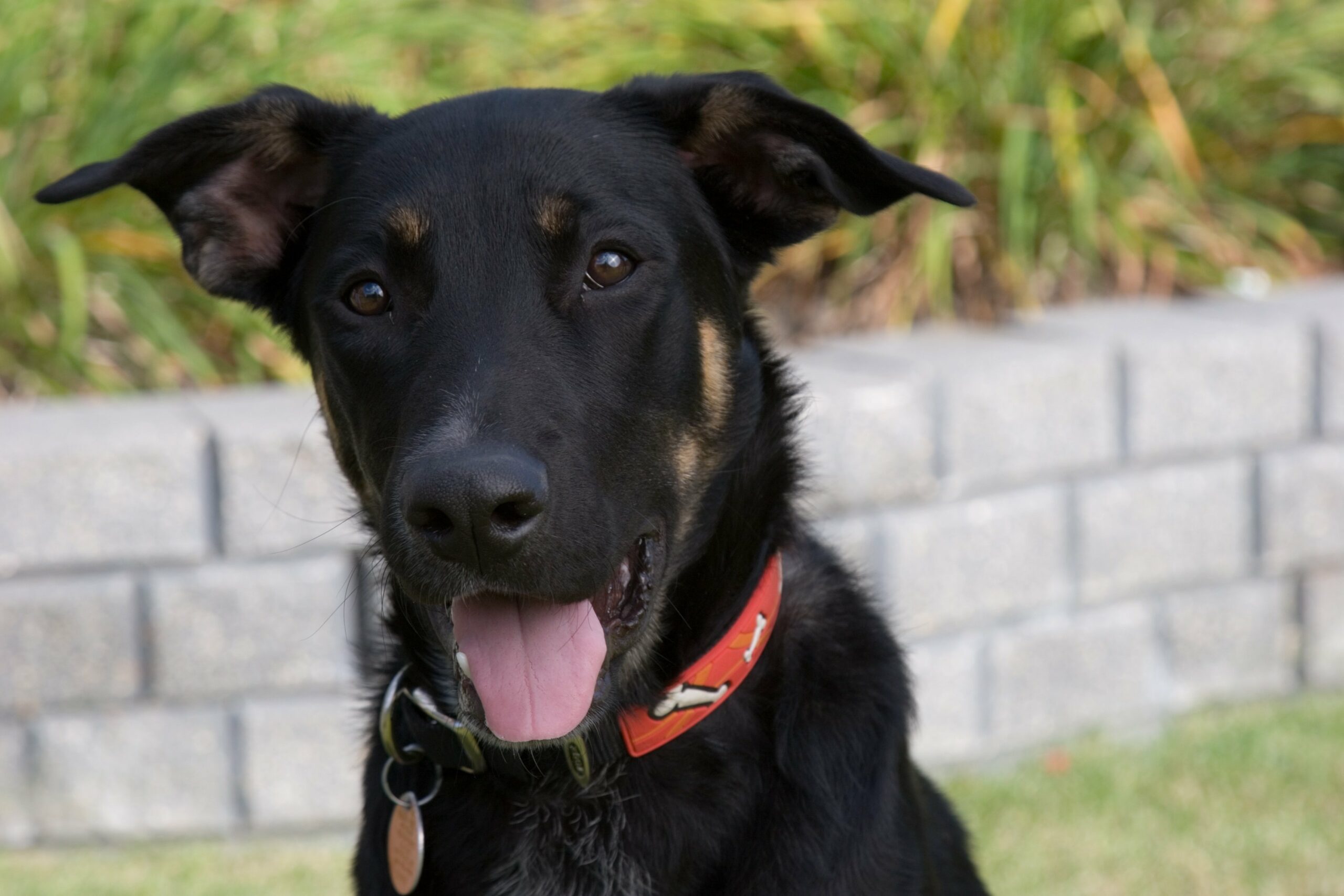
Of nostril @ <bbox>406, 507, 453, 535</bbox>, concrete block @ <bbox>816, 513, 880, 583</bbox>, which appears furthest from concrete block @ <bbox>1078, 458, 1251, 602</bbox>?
nostril @ <bbox>406, 507, 453, 535</bbox>

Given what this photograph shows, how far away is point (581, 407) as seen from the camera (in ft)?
7.97

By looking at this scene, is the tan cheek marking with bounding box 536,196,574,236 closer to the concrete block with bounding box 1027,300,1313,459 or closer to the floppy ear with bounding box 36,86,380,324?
the floppy ear with bounding box 36,86,380,324

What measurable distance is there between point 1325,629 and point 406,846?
3709 mm

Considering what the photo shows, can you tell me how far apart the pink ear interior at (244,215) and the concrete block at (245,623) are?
1468 mm

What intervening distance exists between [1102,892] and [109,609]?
2698mm

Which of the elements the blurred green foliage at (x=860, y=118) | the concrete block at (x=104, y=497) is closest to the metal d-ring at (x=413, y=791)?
the concrete block at (x=104, y=497)

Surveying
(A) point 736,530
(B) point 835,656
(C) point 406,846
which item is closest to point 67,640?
(C) point 406,846

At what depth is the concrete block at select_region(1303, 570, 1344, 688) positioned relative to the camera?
520 cm

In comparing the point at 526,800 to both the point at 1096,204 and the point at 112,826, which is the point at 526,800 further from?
the point at 1096,204

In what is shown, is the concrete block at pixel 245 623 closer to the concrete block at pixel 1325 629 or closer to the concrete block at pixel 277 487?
the concrete block at pixel 277 487

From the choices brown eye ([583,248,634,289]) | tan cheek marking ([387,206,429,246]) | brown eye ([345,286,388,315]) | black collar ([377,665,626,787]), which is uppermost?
tan cheek marking ([387,206,429,246])

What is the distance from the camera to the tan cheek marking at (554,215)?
2.51 m

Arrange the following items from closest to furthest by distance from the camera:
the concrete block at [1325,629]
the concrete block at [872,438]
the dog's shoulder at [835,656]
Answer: the dog's shoulder at [835,656], the concrete block at [872,438], the concrete block at [1325,629]

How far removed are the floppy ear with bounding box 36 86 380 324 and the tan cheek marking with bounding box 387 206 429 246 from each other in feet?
1.22
